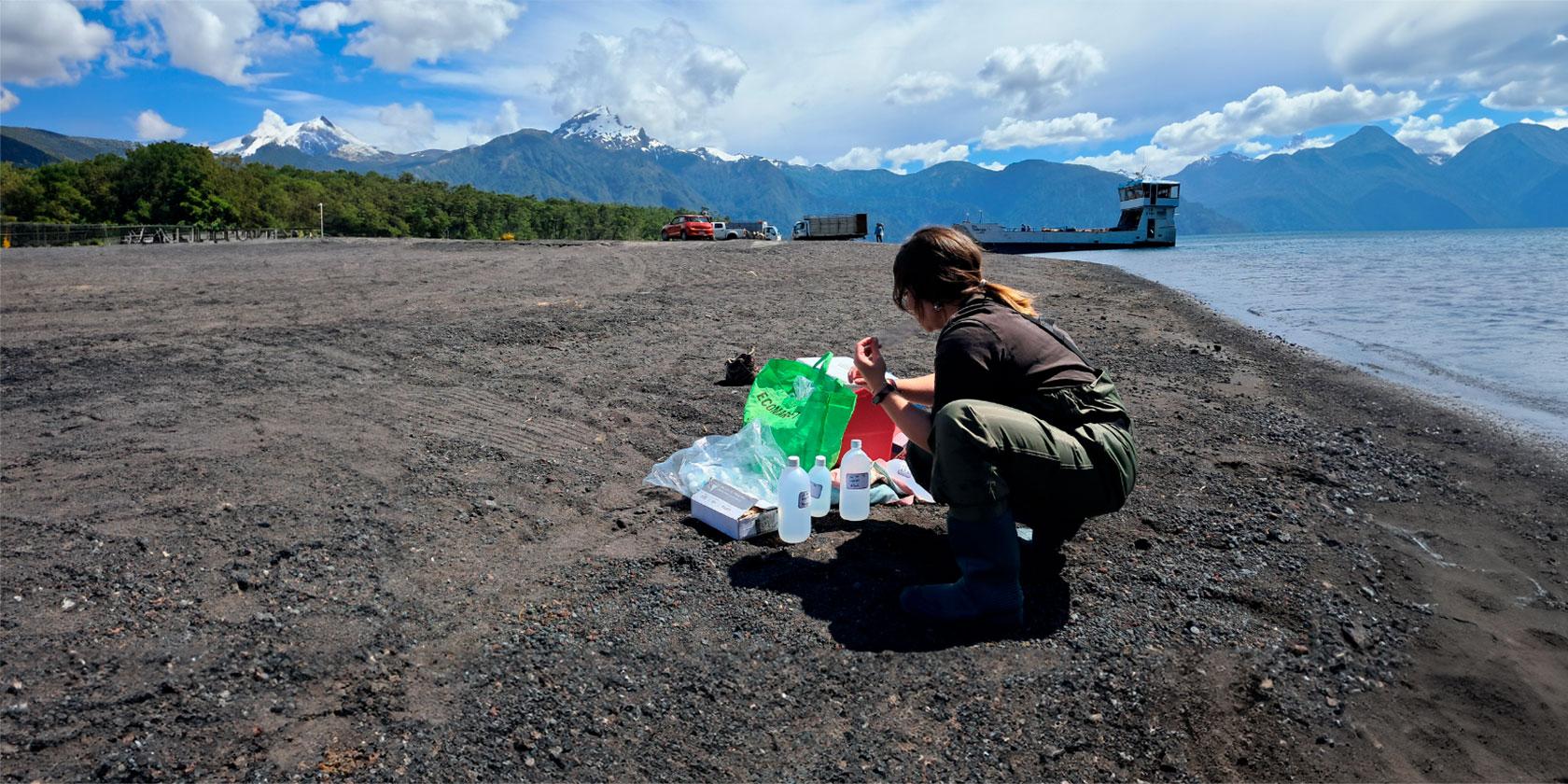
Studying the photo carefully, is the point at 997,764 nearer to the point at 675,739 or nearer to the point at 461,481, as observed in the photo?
the point at 675,739

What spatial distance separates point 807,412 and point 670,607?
4.88 ft

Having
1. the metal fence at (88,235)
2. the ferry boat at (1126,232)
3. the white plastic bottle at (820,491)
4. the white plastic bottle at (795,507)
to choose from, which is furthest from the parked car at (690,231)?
the white plastic bottle at (795,507)

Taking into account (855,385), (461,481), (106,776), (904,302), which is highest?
(904,302)

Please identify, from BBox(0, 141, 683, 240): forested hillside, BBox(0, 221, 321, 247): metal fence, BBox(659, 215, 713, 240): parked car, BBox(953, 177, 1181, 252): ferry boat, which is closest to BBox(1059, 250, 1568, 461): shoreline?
BBox(659, 215, 713, 240): parked car

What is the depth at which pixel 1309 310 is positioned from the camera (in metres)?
16.4

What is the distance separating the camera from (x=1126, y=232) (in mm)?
68688

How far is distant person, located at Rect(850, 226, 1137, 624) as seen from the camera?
9.48ft

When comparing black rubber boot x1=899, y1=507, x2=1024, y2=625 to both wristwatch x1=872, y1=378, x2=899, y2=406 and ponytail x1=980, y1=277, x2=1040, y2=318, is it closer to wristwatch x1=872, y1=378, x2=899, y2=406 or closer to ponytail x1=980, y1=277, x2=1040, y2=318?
wristwatch x1=872, y1=378, x2=899, y2=406

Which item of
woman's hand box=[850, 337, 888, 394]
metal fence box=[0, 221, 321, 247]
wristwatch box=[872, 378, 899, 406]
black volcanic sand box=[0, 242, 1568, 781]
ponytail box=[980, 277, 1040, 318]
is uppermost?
metal fence box=[0, 221, 321, 247]

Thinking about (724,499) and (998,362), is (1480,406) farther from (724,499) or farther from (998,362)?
(724,499)

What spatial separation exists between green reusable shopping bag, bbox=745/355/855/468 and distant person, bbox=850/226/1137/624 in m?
1.10

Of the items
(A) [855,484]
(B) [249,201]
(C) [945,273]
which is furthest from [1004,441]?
(B) [249,201]

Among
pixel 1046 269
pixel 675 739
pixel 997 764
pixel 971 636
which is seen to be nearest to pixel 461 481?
pixel 675 739

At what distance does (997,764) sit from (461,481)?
10.9ft
